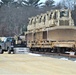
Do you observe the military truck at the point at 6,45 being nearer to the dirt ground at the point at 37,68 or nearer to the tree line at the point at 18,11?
the dirt ground at the point at 37,68

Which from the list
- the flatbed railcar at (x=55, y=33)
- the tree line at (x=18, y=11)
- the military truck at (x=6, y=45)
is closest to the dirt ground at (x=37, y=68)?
the flatbed railcar at (x=55, y=33)

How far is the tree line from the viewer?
9250 centimetres

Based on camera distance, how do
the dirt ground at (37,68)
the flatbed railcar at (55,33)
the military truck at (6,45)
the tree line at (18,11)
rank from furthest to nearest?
the tree line at (18,11) < the military truck at (6,45) < the flatbed railcar at (55,33) < the dirt ground at (37,68)

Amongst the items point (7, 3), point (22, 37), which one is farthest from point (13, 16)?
point (22, 37)

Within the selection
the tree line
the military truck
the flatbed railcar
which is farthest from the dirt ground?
the tree line

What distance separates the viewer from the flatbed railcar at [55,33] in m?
35.4

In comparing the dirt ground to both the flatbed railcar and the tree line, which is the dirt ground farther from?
the tree line

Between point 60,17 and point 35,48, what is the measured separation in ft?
23.3

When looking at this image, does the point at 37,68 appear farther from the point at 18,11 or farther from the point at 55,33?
the point at 18,11

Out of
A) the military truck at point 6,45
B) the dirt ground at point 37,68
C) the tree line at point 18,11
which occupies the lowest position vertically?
the dirt ground at point 37,68

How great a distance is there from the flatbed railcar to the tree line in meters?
44.0

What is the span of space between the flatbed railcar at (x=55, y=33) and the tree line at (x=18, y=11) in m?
44.0

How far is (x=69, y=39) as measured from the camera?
36.4 m

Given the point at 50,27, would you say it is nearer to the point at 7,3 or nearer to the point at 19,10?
the point at 19,10
